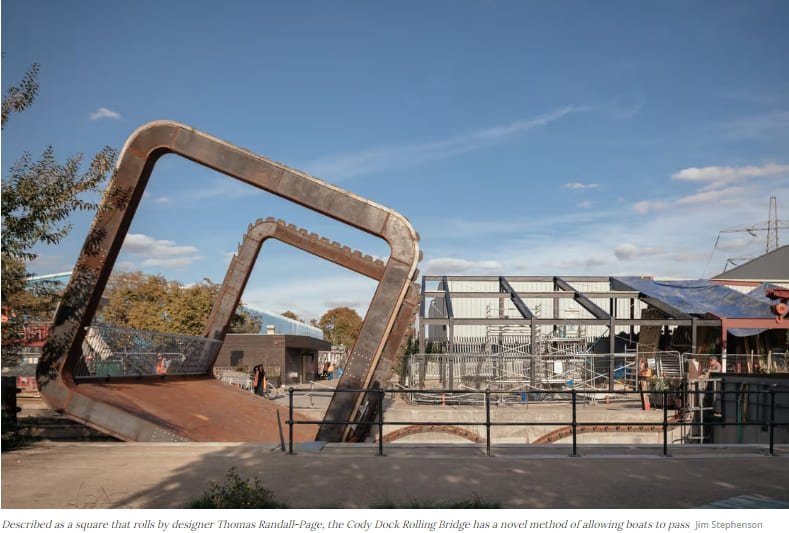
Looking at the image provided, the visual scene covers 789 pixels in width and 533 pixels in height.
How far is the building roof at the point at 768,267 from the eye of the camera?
50.6m

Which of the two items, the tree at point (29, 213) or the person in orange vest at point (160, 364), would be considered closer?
the tree at point (29, 213)

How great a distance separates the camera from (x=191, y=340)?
65.1 ft

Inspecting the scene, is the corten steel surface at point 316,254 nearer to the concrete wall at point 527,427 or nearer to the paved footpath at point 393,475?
the paved footpath at point 393,475

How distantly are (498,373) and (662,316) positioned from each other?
1372 cm

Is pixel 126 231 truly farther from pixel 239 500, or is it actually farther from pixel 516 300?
pixel 516 300

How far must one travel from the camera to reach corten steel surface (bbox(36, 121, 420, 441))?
13.3 metres

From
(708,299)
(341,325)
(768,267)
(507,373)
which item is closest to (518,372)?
(507,373)

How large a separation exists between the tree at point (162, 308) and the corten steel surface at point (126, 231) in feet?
87.5

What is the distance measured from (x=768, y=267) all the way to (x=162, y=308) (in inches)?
1723

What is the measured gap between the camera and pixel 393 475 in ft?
28.6

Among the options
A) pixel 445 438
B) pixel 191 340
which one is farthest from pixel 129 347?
pixel 445 438

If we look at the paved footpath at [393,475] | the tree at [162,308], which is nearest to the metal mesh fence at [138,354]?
the paved footpath at [393,475]

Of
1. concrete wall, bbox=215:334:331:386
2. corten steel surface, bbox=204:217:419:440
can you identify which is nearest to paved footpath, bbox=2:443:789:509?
corten steel surface, bbox=204:217:419:440

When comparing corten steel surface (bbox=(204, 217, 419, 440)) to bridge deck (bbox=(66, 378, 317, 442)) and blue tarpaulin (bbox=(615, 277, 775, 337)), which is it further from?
blue tarpaulin (bbox=(615, 277, 775, 337))
